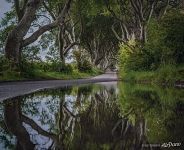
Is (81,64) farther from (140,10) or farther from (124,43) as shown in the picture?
(140,10)

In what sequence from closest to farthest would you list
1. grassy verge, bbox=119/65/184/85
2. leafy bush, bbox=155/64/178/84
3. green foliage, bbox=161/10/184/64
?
grassy verge, bbox=119/65/184/85 → leafy bush, bbox=155/64/178/84 → green foliage, bbox=161/10/184/64

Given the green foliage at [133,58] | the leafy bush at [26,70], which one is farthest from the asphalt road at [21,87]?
the green foliage at [133,58]

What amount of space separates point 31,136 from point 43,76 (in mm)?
26640

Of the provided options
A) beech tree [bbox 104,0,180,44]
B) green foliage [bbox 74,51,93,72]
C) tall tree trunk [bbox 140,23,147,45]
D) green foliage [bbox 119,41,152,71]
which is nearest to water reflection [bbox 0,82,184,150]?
green foliage [bbox 119,41,152,71]

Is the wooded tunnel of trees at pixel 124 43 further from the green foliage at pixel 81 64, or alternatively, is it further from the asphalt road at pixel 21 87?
the asphalt road at pixel 21 87

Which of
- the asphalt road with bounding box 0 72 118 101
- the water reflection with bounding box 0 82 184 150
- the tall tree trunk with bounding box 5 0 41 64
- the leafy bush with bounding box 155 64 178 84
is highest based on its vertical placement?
the tall tree trunk with bounding box 5 0 41 64

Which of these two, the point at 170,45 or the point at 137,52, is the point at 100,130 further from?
the point at 137,52

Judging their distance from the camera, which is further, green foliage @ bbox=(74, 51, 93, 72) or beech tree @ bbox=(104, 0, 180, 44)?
green foliage @ bbox=(74, 51, 93, 72)

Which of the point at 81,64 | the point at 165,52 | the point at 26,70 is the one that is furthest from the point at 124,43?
the point at 26,70

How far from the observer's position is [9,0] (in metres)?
41.0

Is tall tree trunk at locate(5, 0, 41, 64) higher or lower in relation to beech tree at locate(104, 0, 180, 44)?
lower

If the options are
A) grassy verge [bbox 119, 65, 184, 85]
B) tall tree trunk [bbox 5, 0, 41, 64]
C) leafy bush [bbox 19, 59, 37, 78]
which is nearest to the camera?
grassy verge [bbox 119, 65, 184, 85]

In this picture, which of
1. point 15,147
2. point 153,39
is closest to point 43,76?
point 153,39

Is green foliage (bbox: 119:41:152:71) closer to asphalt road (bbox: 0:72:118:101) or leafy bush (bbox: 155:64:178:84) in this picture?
leafy bush (bbox: 155:64:178:84)
